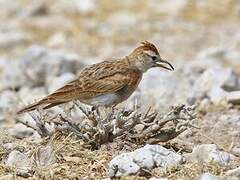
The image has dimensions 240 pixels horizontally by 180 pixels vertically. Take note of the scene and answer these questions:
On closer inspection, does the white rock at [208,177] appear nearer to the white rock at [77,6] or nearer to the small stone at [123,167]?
the small stone at [123,167]

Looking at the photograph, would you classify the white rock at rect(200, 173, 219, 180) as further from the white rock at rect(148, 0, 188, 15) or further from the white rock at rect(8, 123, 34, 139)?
the white rock at rect(148, 0, 188, 15)

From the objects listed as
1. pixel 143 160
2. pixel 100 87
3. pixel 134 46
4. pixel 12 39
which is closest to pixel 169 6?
pixel 134 46

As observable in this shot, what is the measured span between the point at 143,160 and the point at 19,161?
3.09 ft

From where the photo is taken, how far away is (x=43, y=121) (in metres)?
6.77

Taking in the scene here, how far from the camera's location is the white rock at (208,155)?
19.8ft

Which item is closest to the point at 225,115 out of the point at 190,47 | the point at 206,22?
the point at 190,47

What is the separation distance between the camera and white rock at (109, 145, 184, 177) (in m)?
5.73

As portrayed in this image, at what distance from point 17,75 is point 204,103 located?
9.51ft

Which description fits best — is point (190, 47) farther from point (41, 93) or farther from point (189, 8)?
point (41, 93)

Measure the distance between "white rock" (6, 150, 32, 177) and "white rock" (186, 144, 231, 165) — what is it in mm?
1144

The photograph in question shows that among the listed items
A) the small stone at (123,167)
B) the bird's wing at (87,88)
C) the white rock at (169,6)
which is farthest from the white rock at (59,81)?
the white rock at (169,6)

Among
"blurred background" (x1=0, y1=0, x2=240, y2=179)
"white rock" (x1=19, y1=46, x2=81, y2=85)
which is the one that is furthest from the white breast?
"white rock" (x1=19, y1=46, x2=81, y2=85)

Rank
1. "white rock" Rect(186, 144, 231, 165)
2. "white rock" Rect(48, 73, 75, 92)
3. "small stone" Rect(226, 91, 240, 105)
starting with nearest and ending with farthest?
"white rock" Rect(186, 144, 231, 165)
"small stone" Rect(226, 91, 240, 105)
"white rock" Rect(48, 73, 75, 92)

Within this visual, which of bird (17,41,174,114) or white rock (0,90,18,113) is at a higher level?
white rock (0,90,18,113)
